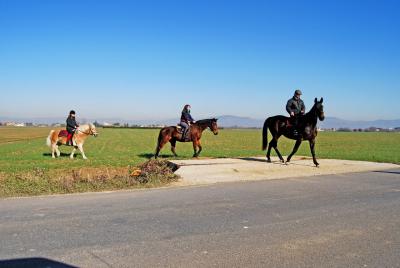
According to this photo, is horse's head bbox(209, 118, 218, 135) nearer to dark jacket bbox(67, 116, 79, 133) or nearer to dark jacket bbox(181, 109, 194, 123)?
dark jacket bbox(181, 109, 194, 123)

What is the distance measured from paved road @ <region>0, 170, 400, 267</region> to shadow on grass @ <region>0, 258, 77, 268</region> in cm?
11

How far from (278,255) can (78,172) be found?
10.8 m

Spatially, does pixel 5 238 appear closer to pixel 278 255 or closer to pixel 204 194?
pixel 278 255

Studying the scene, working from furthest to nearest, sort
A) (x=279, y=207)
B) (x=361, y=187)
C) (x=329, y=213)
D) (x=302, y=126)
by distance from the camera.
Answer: (x=302, y=126), (x=361, y=187), (x=279, y=207), (x=329, y=213)

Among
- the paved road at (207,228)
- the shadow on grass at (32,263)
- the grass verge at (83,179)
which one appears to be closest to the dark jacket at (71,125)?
the grass verge at (83,179)

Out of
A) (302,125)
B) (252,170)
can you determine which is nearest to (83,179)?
(252,170)

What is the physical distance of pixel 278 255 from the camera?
5336 mm

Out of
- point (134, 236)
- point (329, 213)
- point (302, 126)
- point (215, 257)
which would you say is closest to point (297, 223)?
point (329, 213)

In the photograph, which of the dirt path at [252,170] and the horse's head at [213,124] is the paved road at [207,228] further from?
the horse's head at [213,124]

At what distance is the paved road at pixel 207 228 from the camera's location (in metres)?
5.20

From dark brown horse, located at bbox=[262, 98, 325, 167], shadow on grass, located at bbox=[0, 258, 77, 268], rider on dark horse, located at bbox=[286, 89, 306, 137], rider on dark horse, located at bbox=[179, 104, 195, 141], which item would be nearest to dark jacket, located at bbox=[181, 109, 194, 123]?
rider on dark horse, located at bbox=[179, 104, 195, 141]

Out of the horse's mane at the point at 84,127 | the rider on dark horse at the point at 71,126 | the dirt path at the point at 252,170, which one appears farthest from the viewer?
the horse's mane at the point at 84,127

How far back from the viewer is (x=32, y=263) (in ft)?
16.0

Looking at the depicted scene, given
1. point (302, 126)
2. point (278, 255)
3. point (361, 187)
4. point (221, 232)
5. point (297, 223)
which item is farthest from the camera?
point (302, 126)
